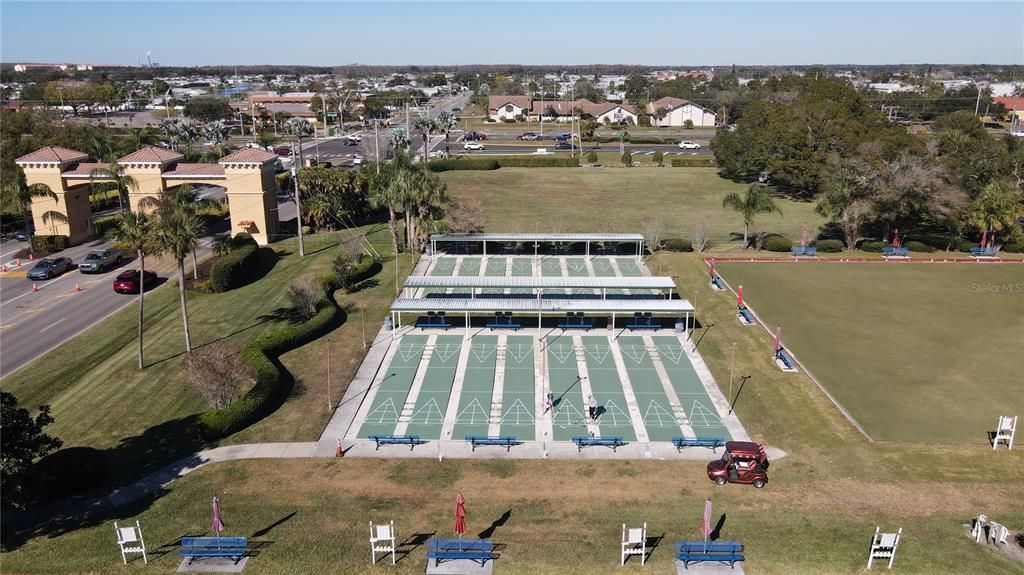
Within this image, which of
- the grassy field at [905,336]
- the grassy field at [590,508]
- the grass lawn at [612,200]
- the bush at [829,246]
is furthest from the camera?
the grass lawn at [612,200]

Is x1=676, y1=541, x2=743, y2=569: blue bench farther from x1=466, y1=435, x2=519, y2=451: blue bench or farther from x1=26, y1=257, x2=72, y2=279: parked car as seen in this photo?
x1=26, y1=257, x2=72, y2=279: parked car

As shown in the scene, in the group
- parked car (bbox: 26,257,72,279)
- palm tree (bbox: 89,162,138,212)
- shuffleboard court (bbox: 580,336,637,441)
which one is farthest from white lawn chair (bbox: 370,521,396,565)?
palm tree (bbox: 89,162,138,212)

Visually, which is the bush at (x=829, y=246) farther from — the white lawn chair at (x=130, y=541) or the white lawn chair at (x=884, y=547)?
the white lawn chair at (x=130, y=541)

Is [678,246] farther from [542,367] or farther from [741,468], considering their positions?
[741,468]

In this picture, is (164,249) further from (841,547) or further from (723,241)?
(723,241)

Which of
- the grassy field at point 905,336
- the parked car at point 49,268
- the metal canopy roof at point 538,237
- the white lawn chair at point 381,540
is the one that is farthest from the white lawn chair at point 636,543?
the parked car at point 49,268

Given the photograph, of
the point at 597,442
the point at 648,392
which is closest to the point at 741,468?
the point at 597,442
